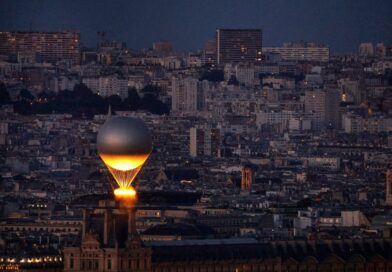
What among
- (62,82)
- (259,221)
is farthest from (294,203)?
(62,82)

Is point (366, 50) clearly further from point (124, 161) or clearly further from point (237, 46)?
point (124, 161)

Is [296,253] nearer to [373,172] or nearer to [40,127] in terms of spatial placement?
[373,172]

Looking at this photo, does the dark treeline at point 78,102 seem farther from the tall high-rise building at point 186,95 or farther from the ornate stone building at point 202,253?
the ornate stone building at point 202,253

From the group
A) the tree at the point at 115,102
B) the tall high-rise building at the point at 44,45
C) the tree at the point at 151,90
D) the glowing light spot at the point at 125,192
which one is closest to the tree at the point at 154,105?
the tree at the point at 115,102

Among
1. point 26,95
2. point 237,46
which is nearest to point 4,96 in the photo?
point 26,95

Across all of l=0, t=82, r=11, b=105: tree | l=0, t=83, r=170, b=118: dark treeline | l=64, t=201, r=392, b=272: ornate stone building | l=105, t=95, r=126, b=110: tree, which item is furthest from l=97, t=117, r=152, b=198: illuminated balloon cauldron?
l=0, t=82, r=11, b=105: tree

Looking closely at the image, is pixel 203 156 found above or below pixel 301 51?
below
